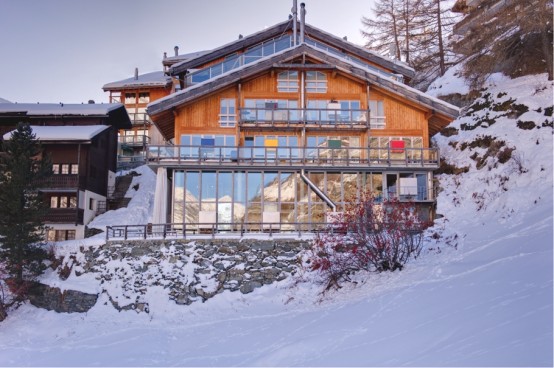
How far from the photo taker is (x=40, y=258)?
23297 mm

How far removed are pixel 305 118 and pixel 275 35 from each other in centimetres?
800

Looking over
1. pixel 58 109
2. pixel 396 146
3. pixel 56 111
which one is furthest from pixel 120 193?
pixel 396 146

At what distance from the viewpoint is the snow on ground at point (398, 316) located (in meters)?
10.4

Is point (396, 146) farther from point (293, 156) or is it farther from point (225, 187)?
point (225, 187)

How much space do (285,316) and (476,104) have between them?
78.4 ft

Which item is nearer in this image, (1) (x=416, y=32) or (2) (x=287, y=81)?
(2) (x=287, y=81)

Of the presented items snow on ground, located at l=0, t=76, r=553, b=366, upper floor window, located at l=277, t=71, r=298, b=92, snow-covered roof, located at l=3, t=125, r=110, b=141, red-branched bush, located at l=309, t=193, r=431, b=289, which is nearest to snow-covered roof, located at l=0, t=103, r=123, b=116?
snow-covered roof, located at l=3, t=125, r=110, b=141

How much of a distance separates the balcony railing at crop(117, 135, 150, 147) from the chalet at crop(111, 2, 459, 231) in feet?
48.1

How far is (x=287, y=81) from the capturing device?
30547mm

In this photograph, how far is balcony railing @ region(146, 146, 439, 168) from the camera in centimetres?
2753

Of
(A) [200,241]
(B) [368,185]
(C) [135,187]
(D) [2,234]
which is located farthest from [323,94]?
(D) [2,234]

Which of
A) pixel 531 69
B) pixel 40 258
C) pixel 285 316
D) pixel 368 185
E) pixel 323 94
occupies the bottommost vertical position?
pixel 285 316

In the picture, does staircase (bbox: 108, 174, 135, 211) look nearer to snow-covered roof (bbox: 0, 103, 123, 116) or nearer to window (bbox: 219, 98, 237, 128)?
snow-covered roof (bbox: 0, 103, 123, 116)

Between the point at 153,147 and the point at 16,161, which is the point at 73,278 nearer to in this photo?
the point at 16,161
